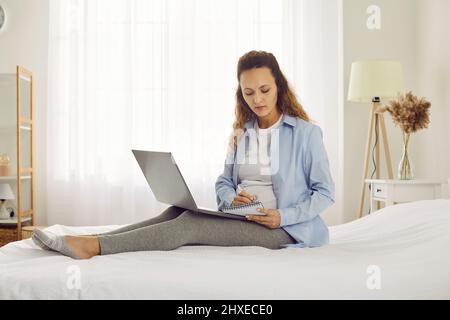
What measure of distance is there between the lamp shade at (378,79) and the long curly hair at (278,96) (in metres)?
1.69

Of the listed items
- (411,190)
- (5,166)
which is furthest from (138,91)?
(411,190)

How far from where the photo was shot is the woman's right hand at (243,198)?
199 centimetres

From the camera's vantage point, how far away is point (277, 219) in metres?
1.93

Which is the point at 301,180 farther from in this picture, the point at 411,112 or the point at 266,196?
the point at 411,112

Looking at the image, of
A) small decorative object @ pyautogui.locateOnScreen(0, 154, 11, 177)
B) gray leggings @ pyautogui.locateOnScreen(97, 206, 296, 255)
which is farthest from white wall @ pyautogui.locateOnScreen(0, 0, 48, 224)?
gray leggings @ pyautogui.locateOnScreen(97, 206, 296, 255)

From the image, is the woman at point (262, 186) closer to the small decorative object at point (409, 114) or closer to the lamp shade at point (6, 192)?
the small decorative object at point (409, 114)

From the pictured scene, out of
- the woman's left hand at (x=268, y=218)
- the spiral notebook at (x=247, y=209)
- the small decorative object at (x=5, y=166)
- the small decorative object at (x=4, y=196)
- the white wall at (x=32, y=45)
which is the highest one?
the white wall at (x=32, y=45)

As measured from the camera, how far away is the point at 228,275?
58.1 inches

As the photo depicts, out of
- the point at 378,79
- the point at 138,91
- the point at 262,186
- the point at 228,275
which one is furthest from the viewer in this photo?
the point at 138,91

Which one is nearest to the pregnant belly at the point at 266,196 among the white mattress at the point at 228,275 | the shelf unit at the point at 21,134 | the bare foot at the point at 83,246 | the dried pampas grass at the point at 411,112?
the white mattress at the point at 228,275

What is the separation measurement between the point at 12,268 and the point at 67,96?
3.07m

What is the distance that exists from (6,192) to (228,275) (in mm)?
3145

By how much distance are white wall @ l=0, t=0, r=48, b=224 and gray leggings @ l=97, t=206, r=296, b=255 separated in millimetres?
2837
